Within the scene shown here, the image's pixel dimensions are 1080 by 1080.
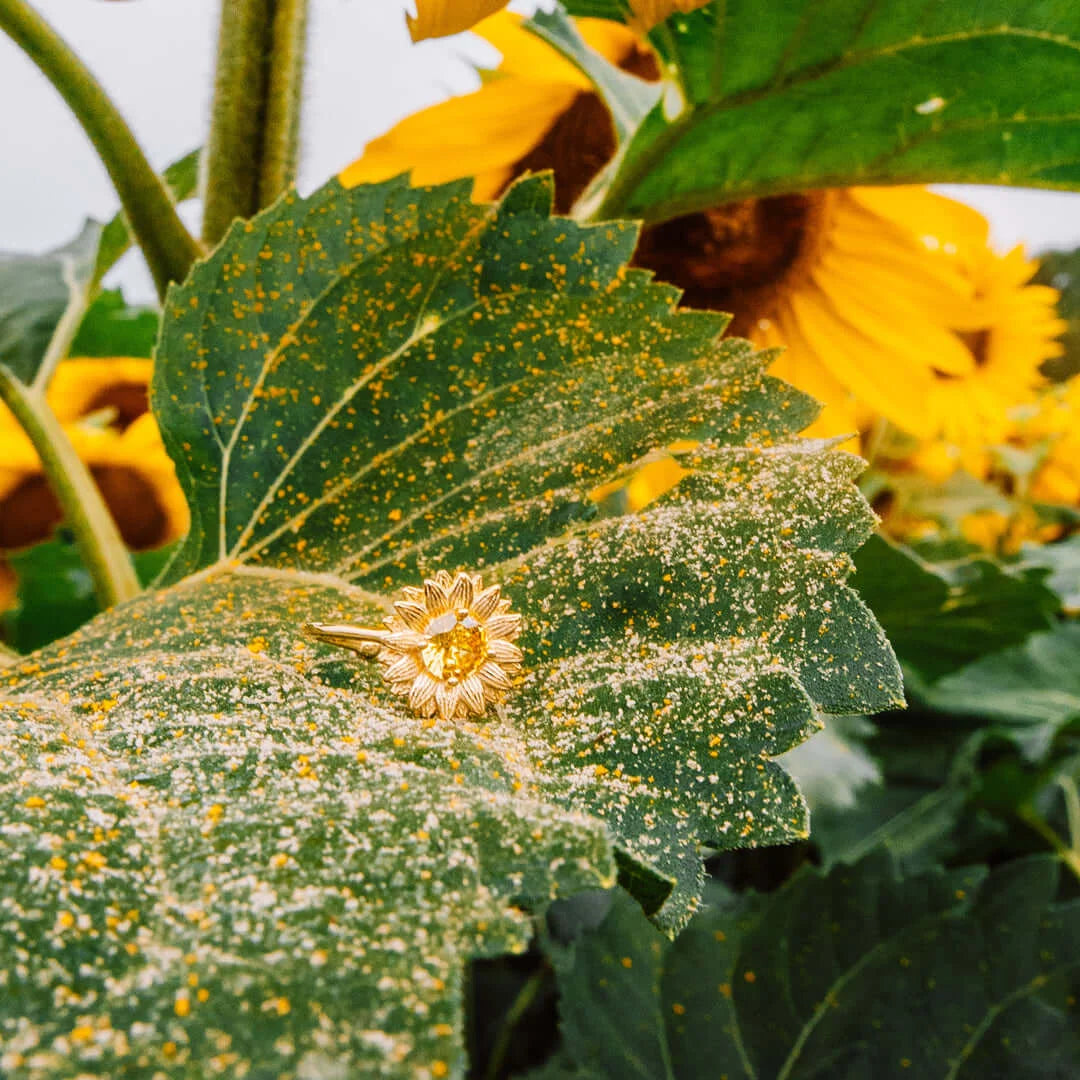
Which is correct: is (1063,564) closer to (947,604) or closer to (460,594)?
(947,604)

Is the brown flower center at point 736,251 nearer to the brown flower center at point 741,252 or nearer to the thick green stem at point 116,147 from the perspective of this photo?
the brown flower center at point 741,252

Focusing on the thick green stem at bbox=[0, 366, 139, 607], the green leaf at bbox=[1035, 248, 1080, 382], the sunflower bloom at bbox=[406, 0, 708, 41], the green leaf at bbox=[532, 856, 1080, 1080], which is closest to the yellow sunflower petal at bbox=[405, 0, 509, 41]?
the sunflower bloom at bbox=[406, 0, 708, 41]

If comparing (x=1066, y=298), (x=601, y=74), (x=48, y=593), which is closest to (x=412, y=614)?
(x=601, y=74)

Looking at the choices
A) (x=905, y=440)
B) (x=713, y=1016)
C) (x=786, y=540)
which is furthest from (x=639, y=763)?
(x=905, y=440)

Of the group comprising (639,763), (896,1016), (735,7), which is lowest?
(896,1016)

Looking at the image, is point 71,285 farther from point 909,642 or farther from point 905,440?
point 905,440

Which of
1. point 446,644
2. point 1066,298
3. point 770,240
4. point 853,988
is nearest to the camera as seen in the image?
point 446,644

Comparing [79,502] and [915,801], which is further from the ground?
[79,502]
